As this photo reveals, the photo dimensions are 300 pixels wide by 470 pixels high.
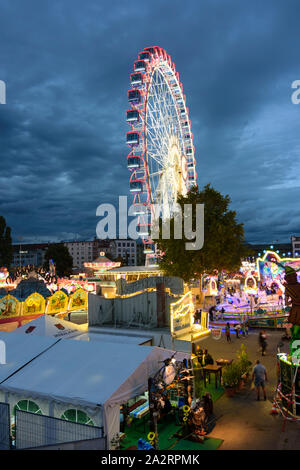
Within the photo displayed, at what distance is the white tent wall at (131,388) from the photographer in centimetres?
670

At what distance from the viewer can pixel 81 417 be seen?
703 cm

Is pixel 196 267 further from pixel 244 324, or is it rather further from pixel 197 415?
pixel 197 415

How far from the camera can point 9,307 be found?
19.2m

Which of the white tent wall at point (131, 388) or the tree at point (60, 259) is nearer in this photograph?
the white tent wall at point (131, 388)

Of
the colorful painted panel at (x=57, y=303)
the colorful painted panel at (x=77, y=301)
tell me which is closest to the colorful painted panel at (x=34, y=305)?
the colorful painted panel at (x=57, y=303)

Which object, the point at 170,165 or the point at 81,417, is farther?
the point at 170,165

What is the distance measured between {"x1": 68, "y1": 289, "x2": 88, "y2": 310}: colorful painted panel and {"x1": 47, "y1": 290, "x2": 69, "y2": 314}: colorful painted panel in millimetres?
338

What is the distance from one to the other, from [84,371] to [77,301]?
50.9 feet

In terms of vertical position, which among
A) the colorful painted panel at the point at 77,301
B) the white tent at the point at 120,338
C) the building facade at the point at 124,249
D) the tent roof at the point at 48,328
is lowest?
the colorful painted panel at the point at 77,301

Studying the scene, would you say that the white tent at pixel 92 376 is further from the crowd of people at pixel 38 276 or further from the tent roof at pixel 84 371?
the crowd of people at pixel 38 276

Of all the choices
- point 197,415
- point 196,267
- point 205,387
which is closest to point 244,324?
point 196,267

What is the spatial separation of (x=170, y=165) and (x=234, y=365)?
2598 cm
